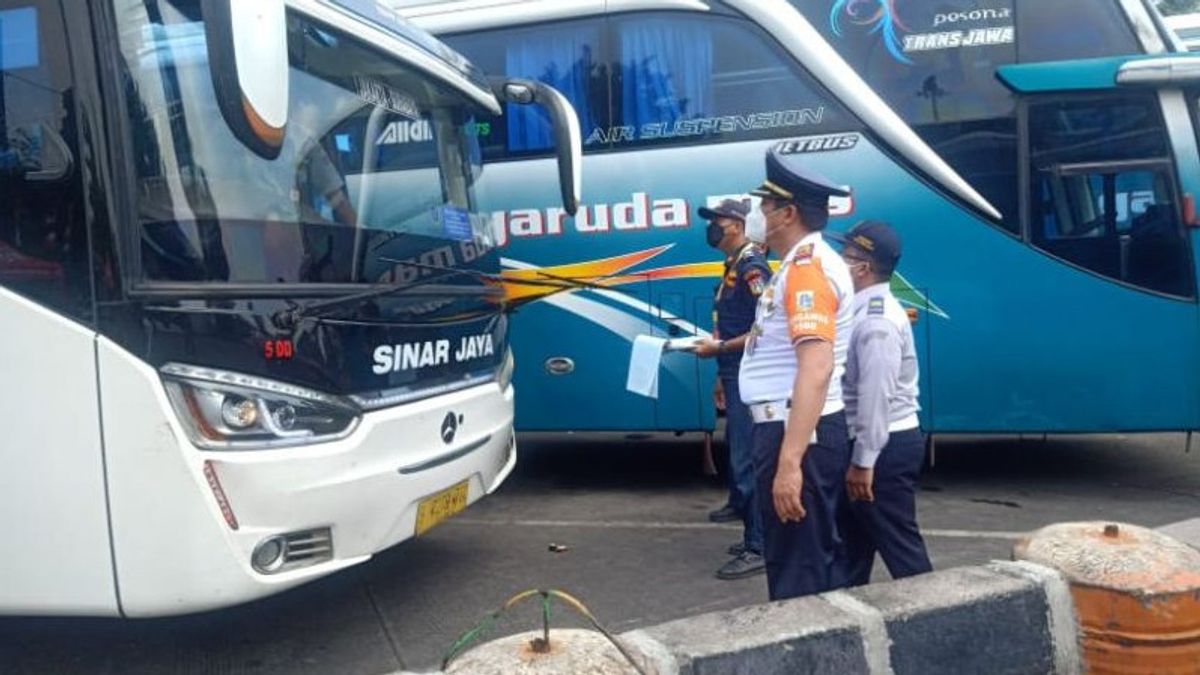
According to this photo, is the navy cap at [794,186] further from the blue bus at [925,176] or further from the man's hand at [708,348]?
the blue bus at [925,176]

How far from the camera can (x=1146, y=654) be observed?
3172 mm

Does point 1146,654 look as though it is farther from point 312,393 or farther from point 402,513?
point 312,393

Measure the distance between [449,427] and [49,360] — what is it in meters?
1.54

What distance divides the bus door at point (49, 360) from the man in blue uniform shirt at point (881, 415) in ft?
8.64

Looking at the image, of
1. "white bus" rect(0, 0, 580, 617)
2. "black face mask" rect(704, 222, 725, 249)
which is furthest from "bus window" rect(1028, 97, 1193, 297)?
"white bus" rect(0, 0, 580, 617)

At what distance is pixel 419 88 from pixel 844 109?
113 inches

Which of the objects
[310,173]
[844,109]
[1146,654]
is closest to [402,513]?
[310,173]

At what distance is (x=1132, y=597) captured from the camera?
316 cm

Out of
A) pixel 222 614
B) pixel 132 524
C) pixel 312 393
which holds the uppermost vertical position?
pixel 312 393

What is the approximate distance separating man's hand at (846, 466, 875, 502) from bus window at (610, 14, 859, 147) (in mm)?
3173

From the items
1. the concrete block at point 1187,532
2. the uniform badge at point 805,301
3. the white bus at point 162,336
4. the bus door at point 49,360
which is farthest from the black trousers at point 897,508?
the bus door at point 49,360

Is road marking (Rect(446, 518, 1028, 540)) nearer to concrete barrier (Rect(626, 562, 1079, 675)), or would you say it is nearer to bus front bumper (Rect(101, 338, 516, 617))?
concrete barrier (Rect(626, 562, 1079, 675))

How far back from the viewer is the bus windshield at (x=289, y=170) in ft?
11.3

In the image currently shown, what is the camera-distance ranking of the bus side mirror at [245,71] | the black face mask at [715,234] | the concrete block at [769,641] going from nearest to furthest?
the concrete block at [769,641] → the bus side mirror at [245,71] → the black face mask at [715,234]
